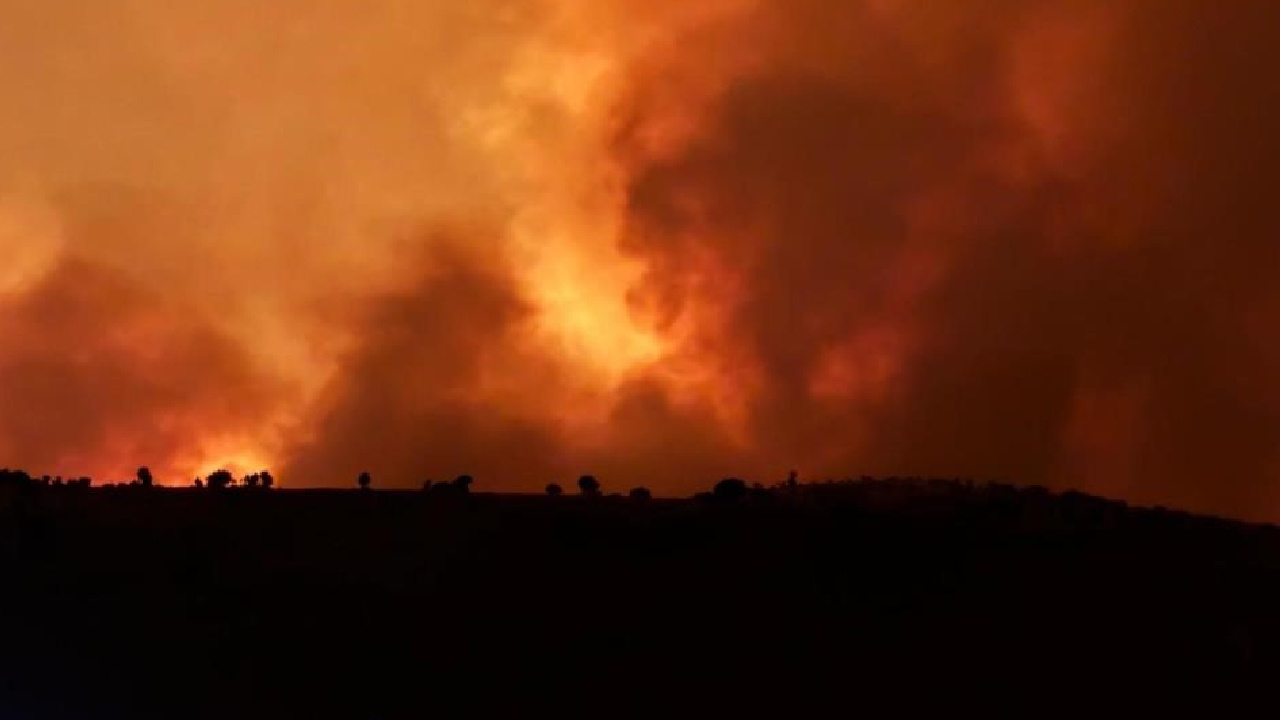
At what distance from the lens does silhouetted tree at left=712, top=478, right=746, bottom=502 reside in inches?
1134

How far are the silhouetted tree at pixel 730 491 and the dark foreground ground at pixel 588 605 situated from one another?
23.0 inches

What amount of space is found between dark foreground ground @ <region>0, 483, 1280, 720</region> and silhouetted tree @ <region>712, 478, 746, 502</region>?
59cm

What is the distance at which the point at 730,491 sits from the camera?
2933 centimetres

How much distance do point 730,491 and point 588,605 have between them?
6006mm

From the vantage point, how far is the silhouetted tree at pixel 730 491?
28812mm

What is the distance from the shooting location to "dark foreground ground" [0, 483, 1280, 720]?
2139 cm

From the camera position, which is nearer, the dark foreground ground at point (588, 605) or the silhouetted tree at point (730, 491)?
the dark foreground ground at point (588, 605)

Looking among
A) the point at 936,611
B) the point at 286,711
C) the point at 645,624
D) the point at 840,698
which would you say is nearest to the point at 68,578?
the point at 286,711

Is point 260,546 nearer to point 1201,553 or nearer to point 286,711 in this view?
point 286,711

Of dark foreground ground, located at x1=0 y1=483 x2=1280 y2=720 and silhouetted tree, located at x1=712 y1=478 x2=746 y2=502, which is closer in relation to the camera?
dark foreground ground, located at x1=0 y1=483 x2=1280 y2=720

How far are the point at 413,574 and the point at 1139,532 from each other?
1311 centimetres

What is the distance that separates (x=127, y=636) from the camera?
21969 millimetres

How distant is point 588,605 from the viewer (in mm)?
24016

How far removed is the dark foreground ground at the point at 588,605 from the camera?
21.4m
